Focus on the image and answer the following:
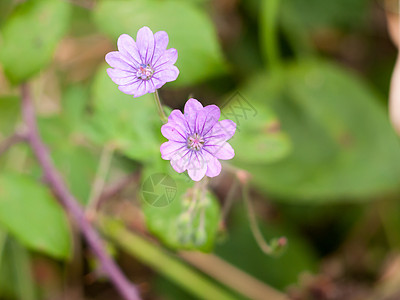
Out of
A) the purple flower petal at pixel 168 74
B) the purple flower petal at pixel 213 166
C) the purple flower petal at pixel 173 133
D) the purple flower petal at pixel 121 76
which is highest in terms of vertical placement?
the purple flower petal at pixel 121 76

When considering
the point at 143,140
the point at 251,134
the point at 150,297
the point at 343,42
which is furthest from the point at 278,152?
the point at 343,42

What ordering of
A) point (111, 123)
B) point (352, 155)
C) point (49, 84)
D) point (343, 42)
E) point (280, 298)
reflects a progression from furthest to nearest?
point (343, 42) < point (49, 84) < point (352, 155) < point (280, 298) < point (111, 123)

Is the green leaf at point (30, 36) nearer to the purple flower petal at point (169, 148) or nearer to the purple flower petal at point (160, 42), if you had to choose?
the purple flower petal at point (160, 42)

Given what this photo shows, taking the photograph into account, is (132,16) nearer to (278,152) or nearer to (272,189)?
(278,152)

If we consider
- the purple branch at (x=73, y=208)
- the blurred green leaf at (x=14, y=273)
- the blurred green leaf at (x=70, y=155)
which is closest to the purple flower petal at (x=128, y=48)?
the purple branch at (x=73, y=208)

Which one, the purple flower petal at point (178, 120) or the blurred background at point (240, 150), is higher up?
the blurred background at point (240, 150)

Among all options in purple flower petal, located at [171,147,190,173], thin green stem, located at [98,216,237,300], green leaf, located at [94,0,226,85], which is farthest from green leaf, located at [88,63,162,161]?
thin green stem, located at [98,216,237,300]

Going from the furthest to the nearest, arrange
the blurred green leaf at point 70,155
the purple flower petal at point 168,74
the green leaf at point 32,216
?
1. the blurred green leaf at point 70,155
2. the green leaf at point 32,216
3. the purple flower petal at point 168,74
